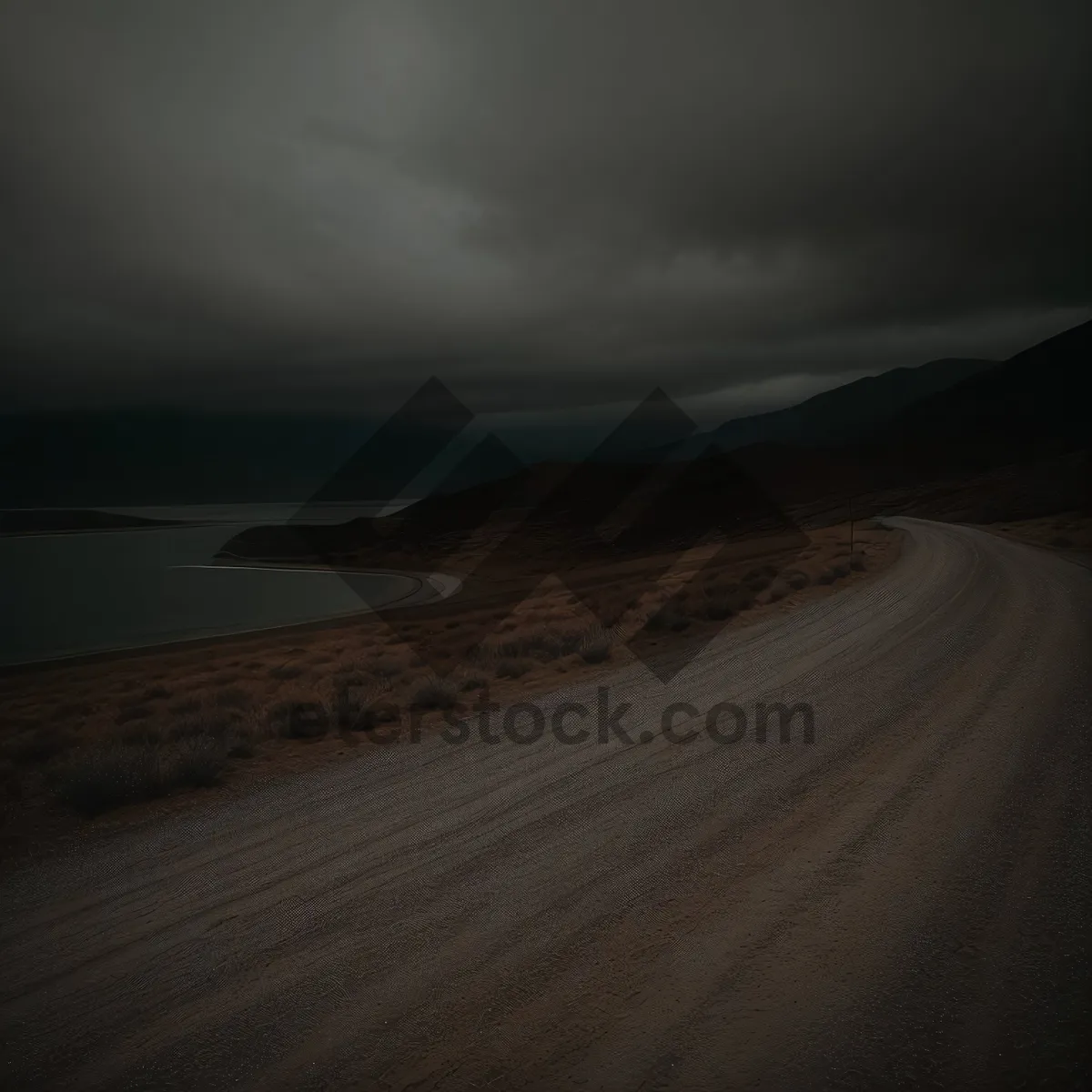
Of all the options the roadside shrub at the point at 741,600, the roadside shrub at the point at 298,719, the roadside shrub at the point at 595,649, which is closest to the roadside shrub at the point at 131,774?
the roadside shrub at the point at 298,719

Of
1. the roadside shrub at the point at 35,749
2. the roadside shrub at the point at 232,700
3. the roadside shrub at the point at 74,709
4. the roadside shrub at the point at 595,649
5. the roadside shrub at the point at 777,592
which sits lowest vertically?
the roadside shrub at the point at 777,592

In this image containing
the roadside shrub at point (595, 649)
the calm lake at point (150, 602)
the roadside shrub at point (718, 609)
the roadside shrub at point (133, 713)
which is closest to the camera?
the roadside shrub at point (595, 649)

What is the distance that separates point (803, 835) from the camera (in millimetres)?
5156

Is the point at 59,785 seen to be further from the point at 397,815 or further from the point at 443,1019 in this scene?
the point at 443,1019

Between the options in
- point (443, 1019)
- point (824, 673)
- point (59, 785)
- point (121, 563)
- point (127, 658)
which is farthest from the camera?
point (121, 563)

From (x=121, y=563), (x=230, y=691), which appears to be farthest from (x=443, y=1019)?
(x=121, y=563)

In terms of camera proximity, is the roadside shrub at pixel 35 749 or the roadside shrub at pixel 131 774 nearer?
the roadside shrub at pixel 131 774

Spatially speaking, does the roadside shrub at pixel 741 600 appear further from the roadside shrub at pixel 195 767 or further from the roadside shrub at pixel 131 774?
the roadside shrub at pixel 131 774

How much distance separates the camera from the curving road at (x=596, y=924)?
3.23 metres

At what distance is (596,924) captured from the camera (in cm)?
419

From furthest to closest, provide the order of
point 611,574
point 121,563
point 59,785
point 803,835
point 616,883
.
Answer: point 121,563 < point 611,574 < point 59,785 < point 803,835 < point 616,883

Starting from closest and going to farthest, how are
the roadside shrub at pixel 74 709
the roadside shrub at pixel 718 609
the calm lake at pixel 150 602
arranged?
the roadside shrub at pixel 74 709, the roadside shrub at pixel 718 609, the calm lake at pixel 150 602

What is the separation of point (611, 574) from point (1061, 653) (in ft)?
105

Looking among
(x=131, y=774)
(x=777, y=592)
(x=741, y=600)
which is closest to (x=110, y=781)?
(x=131, y=774)
